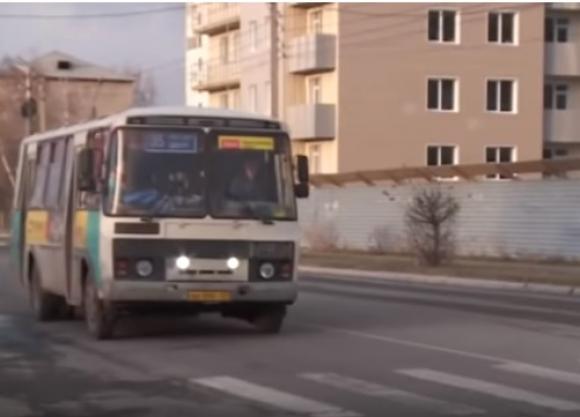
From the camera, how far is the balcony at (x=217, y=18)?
72250mm

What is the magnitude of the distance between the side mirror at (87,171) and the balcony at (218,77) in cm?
5231

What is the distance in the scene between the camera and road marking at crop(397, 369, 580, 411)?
12.5 metres

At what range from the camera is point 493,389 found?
13398mm

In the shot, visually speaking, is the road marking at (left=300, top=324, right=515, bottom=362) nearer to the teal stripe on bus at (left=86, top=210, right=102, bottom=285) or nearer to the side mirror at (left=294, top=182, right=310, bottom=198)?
the side mirror at (left=294, top=182, right=310, bottom=198)

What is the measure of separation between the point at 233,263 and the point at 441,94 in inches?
1742

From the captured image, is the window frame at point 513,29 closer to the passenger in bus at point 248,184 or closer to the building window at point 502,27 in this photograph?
the building window at point 502,27

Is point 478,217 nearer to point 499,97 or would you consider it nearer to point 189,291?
point 499,97

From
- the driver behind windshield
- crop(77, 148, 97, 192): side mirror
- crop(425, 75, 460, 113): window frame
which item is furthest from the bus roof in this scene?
crop(425, 75, 460, 113): window frame

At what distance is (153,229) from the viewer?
17594 millimetres

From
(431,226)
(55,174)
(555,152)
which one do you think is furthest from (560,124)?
(55,174)

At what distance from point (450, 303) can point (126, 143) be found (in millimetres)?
9668

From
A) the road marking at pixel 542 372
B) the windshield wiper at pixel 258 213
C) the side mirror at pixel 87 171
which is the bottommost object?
the road marking at pixel 542 372

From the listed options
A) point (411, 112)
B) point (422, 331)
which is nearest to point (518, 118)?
point (411, 112)

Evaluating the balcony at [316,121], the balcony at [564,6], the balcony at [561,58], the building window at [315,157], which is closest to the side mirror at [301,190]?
the balcony at [316,121]
